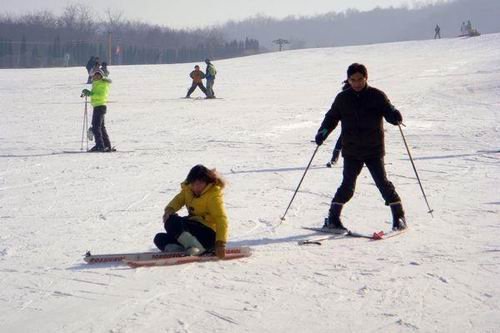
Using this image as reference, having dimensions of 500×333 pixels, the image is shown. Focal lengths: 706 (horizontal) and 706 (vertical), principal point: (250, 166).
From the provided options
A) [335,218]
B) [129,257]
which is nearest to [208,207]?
[129,257]

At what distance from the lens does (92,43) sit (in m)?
73.2

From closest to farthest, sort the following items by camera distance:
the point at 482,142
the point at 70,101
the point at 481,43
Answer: the point at 482,142
the point at 70,101
the point at 481,43

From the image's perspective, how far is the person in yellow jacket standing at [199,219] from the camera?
17.1 ft

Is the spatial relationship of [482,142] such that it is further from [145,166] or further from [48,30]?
[48,30]

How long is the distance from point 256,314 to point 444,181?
553 cm

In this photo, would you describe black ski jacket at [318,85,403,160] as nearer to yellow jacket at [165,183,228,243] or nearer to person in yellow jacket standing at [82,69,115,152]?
yellow jacket at [165,183,228,243]

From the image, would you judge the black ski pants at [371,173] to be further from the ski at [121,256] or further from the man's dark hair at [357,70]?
the ski at [121,256]

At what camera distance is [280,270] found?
5016mm

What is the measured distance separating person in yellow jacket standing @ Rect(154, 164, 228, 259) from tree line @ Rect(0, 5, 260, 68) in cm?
4588

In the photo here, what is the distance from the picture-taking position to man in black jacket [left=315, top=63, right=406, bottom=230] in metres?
5.90

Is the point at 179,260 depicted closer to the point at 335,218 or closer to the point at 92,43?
the point at 335,218

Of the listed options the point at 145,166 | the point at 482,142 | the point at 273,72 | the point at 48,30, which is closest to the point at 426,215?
the point at 145,166

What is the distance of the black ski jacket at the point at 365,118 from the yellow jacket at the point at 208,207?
135cm

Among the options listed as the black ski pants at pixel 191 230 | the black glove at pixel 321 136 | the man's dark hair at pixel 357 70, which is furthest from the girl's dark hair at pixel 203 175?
the man's dark hair at pixel 357 70
